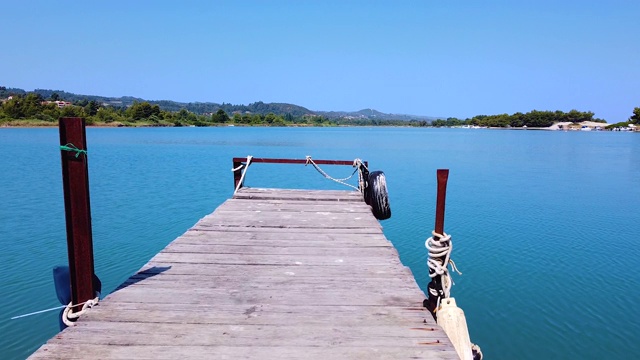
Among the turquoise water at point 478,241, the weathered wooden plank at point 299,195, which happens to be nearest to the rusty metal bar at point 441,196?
the turquoise water at point 478,241

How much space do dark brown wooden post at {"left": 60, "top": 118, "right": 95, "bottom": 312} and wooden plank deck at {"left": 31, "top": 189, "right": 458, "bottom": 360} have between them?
0.28 metres

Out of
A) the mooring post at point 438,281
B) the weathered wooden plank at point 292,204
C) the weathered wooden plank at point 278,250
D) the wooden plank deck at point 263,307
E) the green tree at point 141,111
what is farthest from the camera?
the green tree at point 141,111

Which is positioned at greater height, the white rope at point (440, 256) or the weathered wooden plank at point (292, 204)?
the white rope at point (440, 256)

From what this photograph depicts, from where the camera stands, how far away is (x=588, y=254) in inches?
448

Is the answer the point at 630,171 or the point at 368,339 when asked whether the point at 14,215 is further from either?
the point at 630,171

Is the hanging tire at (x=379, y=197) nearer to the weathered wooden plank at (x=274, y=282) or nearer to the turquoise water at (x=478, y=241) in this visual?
the turquoise water at (x=478, y=241)

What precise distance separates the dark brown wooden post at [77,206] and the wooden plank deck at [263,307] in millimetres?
278

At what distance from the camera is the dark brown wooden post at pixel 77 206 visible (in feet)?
12.6

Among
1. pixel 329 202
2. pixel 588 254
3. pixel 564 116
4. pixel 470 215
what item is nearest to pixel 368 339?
pixel 329 202

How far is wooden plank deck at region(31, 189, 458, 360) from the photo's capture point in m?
3.22

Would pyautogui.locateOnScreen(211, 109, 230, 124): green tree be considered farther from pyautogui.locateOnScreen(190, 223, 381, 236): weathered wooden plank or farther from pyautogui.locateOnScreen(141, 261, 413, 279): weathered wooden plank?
pyautogui.locateOnScreen(141, 261, 413, 279): weathered wooden plank

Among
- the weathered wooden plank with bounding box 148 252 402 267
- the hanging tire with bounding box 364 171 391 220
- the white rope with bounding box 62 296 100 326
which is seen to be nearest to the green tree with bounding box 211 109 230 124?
the hanging tire with bounding box 364 171 391 220

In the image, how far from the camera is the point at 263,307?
3.96 m

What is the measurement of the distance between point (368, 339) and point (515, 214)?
47.5ft
